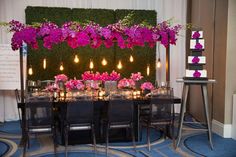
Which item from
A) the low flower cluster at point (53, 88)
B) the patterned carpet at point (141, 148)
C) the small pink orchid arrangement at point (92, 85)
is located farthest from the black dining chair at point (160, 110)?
the low flower cluster at point (53, 88)

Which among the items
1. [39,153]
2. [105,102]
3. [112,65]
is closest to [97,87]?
[105,102]

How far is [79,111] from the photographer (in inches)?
181

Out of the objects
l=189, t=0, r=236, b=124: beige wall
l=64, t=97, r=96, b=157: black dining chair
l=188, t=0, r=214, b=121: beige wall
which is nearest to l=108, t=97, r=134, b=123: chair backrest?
l=64, t=97, r=96, b=157: black dining chair

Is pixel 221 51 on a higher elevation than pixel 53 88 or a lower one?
higher

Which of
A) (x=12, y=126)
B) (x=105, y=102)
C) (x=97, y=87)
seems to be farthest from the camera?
(x=12, y=126)

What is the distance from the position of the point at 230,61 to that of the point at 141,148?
7.38 feet

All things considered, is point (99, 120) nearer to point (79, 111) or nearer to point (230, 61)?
point (79, 111)

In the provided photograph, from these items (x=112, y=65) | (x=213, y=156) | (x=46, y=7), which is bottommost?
(x=213, y=156)

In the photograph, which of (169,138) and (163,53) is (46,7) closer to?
(163,53)

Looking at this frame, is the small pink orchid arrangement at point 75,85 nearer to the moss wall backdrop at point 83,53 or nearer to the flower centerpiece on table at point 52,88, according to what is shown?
the flower centerpiece on table at point 52,88

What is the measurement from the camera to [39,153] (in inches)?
189

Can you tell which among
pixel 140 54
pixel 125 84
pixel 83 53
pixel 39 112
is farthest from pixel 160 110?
pixel 83 53

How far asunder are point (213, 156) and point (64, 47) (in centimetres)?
410

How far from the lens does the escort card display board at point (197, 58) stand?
4918mm
